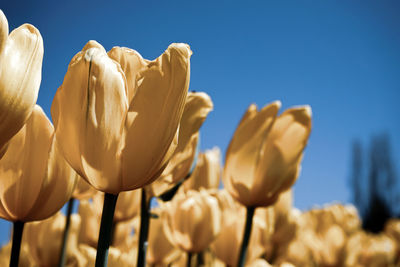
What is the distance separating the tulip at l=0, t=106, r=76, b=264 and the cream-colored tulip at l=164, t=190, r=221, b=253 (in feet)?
1.22

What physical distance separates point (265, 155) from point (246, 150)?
30 millimetres

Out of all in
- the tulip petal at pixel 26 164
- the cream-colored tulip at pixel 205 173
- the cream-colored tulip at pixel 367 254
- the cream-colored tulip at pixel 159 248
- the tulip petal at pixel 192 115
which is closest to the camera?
the tulip petal at pixel 26 164

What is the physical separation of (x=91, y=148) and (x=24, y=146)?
0.31 ft

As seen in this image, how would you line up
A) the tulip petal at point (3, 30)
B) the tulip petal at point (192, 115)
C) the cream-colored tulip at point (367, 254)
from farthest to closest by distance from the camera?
the cream-colored tulip at point (367, 254), the tulip petal at point (192, 115), the tulip petal at point (3, 30)

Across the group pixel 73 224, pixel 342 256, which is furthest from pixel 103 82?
pixel 342 256

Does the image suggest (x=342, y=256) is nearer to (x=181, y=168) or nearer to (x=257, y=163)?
(x=257, y=163)

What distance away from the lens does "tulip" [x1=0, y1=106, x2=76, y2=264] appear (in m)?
0.39

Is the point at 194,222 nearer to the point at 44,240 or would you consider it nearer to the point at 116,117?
the point at 44,240

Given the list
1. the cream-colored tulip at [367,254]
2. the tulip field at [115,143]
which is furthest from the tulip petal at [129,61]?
the cream-colored tulip at [367,254]

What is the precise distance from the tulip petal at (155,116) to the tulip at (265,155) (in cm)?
32

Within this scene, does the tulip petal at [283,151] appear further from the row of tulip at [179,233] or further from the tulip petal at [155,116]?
the tulip petal at [155,116]

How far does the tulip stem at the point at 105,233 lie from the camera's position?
12.5 inches

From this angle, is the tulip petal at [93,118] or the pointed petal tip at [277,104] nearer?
the tulip petal at [93,118]

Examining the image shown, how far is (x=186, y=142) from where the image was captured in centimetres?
50
